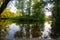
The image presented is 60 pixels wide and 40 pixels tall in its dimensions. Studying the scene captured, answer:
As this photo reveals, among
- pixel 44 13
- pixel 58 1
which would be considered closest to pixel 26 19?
pixel 44 13

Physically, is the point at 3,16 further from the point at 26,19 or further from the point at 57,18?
the point at 57,18

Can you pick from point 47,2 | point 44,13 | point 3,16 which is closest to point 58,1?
point 47,2

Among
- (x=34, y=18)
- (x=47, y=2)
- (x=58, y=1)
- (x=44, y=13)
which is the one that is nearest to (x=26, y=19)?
(x=34, y=18)

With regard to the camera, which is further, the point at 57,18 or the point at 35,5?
the point at 35,5

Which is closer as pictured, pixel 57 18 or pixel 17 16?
pixel 57 18

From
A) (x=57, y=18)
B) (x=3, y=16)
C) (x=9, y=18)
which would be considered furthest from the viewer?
(x=9, y=18)

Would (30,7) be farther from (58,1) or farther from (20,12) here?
(58,1)

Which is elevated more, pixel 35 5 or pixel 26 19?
pixel 35 5

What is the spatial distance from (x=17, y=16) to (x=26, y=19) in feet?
4.64

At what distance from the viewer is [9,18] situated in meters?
17.8

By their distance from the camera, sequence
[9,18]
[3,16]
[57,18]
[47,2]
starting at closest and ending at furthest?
1. [57,18]
2. [47,2]
3. [3,16]
4. [9,18]

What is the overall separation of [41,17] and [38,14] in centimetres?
47

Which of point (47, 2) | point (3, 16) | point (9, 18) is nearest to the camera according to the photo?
point (47, 2)

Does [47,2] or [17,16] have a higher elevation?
[47,2]
